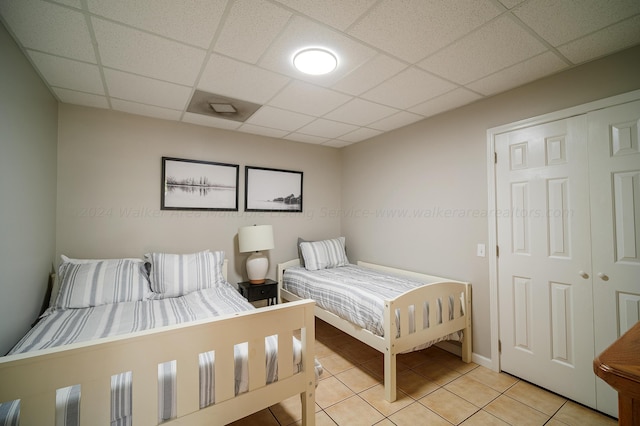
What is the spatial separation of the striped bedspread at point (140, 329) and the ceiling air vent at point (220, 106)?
169cm

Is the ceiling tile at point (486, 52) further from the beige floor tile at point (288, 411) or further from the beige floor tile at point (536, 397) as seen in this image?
→ the beige floor tile at point (288, 411)

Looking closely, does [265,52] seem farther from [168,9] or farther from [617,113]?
[617,113]

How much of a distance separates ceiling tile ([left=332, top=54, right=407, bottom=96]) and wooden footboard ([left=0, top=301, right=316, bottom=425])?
160cm

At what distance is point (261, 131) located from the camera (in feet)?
10.9

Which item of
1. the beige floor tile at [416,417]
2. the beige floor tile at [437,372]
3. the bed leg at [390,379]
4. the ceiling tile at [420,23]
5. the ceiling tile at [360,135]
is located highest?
the ceiling tile at [360,135]

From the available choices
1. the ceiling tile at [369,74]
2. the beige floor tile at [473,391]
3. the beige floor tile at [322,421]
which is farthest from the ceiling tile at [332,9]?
the beige floor tile at [473,391]

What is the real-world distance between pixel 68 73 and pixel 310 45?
1775 mm

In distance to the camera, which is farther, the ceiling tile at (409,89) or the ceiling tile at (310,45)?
the ceiling tile at (409,89)

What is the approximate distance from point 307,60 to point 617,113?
202cm

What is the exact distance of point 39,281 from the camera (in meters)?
2.07

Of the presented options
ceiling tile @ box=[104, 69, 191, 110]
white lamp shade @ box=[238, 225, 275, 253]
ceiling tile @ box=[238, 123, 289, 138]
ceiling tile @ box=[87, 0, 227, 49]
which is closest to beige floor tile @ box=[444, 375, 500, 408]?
white lamp shade @ box=[238, 225, 275, 253]

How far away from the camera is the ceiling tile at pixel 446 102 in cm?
232

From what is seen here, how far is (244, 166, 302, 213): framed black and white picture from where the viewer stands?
3412 mm

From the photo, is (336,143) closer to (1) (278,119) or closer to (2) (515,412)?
(1) (278,119)
